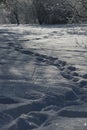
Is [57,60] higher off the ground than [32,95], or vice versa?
[32,95]

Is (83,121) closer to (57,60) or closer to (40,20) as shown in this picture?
(57,60)

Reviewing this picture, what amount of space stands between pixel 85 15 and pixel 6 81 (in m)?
9.48

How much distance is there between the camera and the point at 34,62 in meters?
13.5

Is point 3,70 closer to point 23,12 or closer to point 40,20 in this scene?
point 40,20

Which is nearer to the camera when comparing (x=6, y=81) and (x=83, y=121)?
(x=83, y=121)

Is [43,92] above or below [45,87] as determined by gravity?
above

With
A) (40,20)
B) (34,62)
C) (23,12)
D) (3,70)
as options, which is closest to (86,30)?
(34,62)

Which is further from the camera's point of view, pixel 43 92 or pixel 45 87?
pixel 45 87

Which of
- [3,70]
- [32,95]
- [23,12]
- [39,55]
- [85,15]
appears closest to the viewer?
[32,95]

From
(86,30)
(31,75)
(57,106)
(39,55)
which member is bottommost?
(86,30)

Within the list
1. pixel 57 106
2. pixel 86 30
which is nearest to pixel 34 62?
pixel 57 106

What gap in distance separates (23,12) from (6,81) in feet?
158

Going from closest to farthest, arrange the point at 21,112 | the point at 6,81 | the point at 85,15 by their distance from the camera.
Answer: the point at 21,112 < the point at 6,81 < the point at 85,15

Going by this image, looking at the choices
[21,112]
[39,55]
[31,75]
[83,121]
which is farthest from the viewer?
[39,55]
